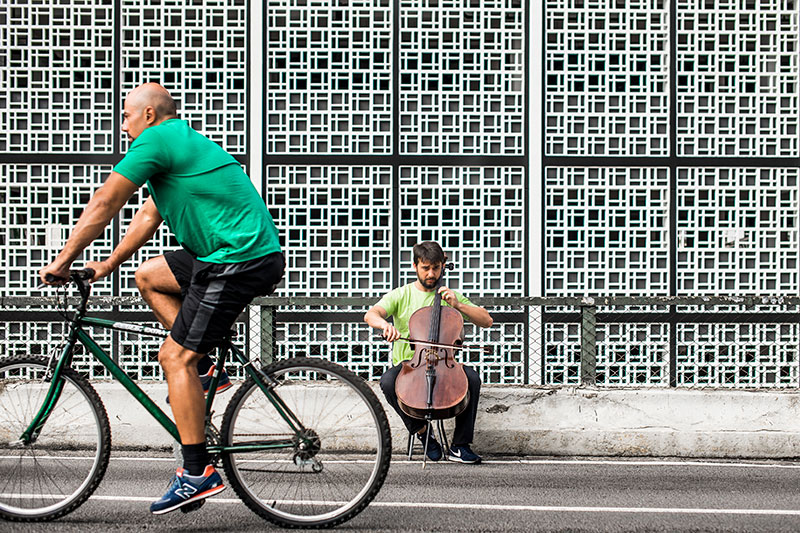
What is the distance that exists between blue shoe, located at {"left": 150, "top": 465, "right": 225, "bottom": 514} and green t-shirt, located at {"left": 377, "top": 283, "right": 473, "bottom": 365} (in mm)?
2264

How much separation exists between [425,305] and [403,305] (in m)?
0.16

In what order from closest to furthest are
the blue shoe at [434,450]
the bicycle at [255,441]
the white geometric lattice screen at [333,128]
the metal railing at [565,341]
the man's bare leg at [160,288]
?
the bicycle at [255,441] → the man's bare leg at [160,288] → the blue shoe at [434,450] → the metal railing at [565,341] → the white geometric lattice screen at [333,128]

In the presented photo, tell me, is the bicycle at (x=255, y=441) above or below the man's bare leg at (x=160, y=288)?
below

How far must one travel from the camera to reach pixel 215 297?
3.59 metres

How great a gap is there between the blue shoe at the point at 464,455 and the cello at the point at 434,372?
1.60 feet

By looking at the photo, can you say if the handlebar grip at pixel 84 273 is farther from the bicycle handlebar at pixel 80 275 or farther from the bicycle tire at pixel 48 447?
the bicycle tire at pixel 48 447

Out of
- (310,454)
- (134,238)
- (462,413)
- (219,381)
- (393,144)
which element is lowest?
(462,413)

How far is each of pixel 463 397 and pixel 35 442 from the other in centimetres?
242

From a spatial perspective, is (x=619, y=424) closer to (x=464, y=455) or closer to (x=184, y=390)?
(x=464, y=455)

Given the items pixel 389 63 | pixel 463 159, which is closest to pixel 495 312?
pixel 463 159

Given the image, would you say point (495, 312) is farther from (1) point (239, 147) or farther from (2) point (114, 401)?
(2) point (114, 401)

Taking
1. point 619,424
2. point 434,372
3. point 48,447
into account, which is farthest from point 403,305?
point 48,447

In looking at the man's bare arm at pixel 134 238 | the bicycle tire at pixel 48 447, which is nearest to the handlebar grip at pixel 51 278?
the man's bare arm at pixel 134 238

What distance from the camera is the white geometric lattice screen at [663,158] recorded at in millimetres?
8859
